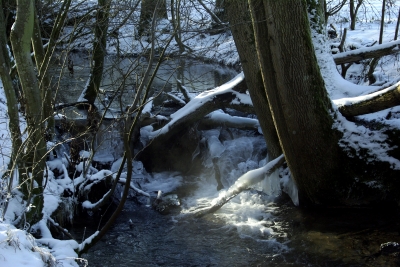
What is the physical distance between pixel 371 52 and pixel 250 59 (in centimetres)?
251

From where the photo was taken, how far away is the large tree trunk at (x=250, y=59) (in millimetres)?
6934

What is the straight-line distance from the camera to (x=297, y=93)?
6184 millimetres

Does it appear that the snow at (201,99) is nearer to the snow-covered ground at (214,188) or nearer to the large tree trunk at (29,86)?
the snow-covered ground at (214,188)

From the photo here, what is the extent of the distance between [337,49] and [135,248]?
27.1 feet

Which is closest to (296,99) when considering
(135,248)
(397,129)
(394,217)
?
(397,129)

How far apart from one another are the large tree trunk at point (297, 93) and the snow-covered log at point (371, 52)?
7.52 ft

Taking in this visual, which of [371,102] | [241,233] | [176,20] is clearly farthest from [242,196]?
[176,20]

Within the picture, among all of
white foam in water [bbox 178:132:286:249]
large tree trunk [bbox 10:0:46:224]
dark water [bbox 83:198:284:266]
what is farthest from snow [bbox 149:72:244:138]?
large tree trunk [bbox 10:0:46:224]

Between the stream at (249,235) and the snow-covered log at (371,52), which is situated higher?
the snow-covered log at (371,52)

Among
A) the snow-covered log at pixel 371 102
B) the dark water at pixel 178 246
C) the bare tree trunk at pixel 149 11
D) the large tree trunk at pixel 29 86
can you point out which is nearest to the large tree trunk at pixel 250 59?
the bare tree trunk at pixel 149 11

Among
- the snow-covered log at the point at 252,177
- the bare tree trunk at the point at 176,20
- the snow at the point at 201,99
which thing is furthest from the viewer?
the snow at the point at 201,99

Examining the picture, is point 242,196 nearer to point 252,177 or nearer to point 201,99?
point 252,177

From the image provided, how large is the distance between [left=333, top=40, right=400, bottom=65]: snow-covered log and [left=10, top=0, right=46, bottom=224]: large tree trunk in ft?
18.6

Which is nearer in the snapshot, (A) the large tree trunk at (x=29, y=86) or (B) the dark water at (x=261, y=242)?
(A) the large tree trunk at (x=29, y=86)
